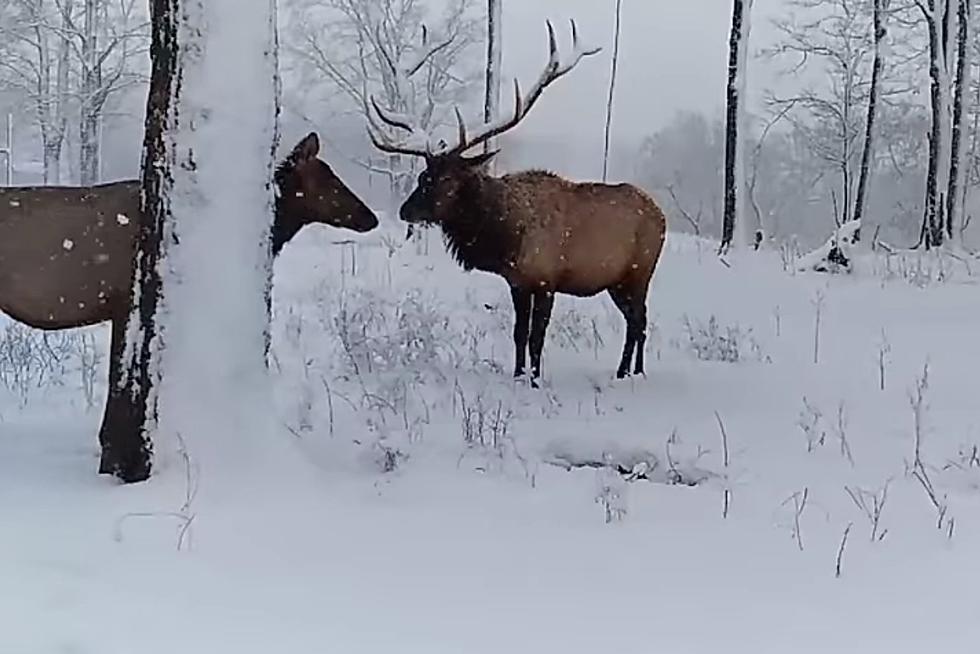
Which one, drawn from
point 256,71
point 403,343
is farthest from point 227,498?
point 403,343

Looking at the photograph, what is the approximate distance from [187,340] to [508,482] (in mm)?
1260

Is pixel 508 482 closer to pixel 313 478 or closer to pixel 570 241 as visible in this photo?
pixel 313 478

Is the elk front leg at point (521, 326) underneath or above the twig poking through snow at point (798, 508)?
above

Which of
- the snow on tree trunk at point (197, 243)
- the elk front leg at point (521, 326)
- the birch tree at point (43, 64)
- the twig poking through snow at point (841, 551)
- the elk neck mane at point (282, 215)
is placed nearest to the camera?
the twig poking through snow at point (841, 551)

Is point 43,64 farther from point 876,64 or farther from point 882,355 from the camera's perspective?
point 882,355

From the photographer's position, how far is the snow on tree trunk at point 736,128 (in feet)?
50.2

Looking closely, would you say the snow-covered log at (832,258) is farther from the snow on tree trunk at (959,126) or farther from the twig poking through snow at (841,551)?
the twig poking through snow at (841,551)

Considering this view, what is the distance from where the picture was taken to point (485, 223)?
737cm

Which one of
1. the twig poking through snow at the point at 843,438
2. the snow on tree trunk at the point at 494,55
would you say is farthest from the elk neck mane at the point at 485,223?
the snow on tree trunk at the point at 494,55

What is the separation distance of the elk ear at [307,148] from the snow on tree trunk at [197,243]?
1774 mm

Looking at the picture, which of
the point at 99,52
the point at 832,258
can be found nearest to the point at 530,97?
the point at 832,258

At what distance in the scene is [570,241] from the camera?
7.50m

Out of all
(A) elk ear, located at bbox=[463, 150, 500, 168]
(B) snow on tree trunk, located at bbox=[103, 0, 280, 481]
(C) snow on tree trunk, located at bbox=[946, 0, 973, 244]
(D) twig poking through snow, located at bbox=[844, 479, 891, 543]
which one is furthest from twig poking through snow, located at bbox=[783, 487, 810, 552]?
(C) snow on tree trunk, located at bbox=[946, 0, 973, 244]

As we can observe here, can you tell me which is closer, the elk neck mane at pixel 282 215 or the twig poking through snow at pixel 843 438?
the twig poking through snow at pixel 843 438
